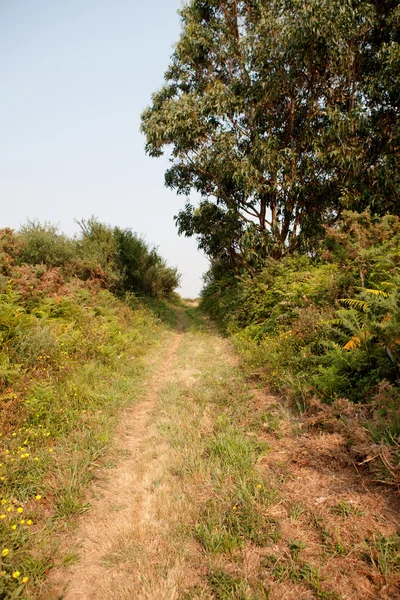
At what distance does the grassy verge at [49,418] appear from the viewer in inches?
102

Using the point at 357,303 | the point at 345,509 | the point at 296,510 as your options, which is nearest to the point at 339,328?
the point at 357,303

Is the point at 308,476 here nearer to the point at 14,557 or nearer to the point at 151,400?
the point at 14,557

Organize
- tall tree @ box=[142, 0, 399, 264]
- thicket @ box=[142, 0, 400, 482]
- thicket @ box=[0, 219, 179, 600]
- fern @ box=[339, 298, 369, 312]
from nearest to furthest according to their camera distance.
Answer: thicket @ box=[0, 219, 179, 600]
fern @ box=[339, 298, 369, 312]
thicket @ box=[142, 0, 400, 482]
tall tree @ box=[142, 0, 399, 264]

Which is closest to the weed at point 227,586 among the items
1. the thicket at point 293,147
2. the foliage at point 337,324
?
the foliage at point 337,324

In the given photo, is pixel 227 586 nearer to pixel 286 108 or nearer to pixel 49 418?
pixel 49 418

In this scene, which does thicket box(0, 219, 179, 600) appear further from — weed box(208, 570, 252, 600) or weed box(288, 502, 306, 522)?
weed box(288, 502, 306, 522)

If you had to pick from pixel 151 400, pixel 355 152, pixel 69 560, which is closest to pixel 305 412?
pixel 151 400

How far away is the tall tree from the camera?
30.5 ft

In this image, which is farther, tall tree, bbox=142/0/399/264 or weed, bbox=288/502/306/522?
tall tree, bbox=142/0/399/264

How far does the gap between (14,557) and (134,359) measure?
18.1ft

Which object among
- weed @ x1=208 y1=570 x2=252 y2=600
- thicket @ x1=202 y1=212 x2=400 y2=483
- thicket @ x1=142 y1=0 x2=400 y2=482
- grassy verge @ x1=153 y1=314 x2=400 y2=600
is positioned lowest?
weed @ x1=208 y1=570 x2=252 y2=600

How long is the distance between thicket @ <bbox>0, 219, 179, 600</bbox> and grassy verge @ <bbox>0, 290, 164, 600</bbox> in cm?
1

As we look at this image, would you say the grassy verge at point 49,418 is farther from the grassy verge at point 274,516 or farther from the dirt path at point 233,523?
the grassy verge at point 274,516

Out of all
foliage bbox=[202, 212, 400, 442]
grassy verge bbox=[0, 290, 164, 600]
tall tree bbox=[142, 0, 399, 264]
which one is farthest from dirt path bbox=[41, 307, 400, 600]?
tall tree bbox=[142, 0, 399, 264]
